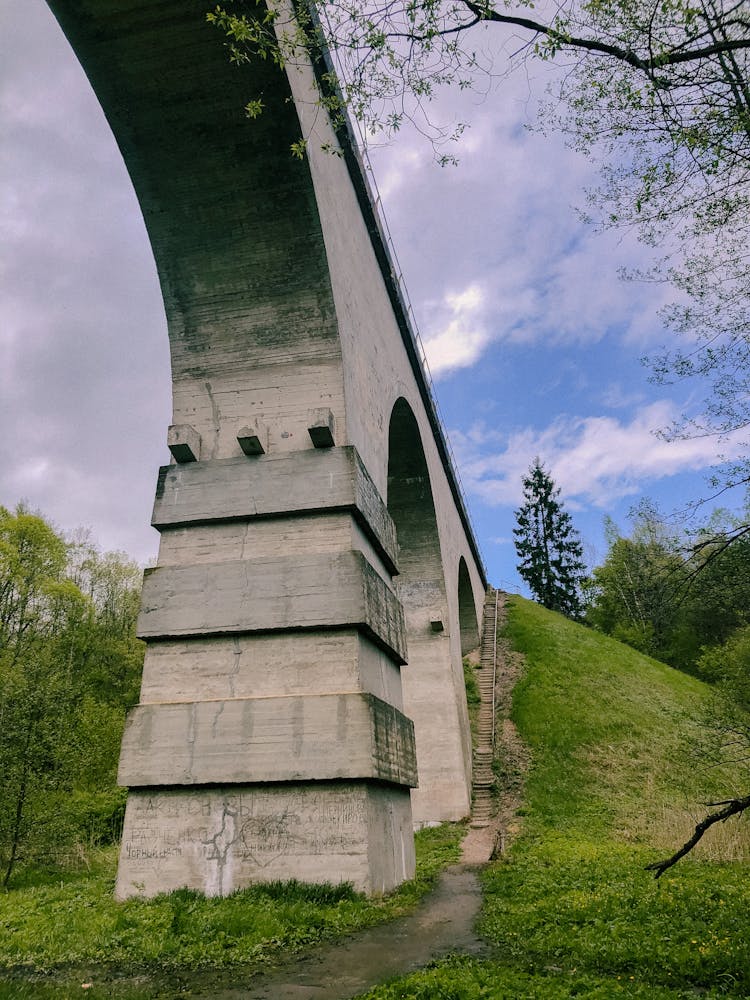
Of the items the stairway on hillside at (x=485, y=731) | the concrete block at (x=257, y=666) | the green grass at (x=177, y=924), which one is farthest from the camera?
the stairway on hillside at (x=485, y=731)

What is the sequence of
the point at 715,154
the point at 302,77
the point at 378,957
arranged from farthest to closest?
the point at 302,77, the point at 715,154, the point at 378,957

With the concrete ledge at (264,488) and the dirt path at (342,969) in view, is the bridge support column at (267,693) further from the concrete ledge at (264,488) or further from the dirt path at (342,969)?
the dirt path at (342,969)

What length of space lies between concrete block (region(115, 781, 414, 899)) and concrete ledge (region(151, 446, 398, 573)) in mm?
2407

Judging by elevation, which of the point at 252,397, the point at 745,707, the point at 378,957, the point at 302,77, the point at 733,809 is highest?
the point at 302,77

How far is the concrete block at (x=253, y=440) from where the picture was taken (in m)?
6.40

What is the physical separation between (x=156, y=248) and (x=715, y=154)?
5.11m

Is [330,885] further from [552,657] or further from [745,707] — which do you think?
[552,657]

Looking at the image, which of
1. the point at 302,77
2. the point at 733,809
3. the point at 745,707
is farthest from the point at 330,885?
the point at 745,707

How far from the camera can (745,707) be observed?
10547 mm

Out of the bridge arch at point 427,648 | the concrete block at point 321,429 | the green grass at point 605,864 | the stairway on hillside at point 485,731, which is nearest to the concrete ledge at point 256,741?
the green grass at point 605,864

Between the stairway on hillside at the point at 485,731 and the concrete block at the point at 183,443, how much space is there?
32.6 feet

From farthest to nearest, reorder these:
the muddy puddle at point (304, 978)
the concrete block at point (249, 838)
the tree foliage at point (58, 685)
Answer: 1. the tree foliage at point (58, 685)
2. the concrete block at point (249, 838)
3. the muddy puddle at point (304, 978)

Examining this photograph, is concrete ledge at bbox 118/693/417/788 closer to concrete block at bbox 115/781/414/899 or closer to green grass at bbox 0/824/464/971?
concrete block at bbox 115/781/414/899

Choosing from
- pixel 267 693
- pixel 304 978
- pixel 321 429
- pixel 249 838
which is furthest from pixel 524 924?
pixel 321 429
